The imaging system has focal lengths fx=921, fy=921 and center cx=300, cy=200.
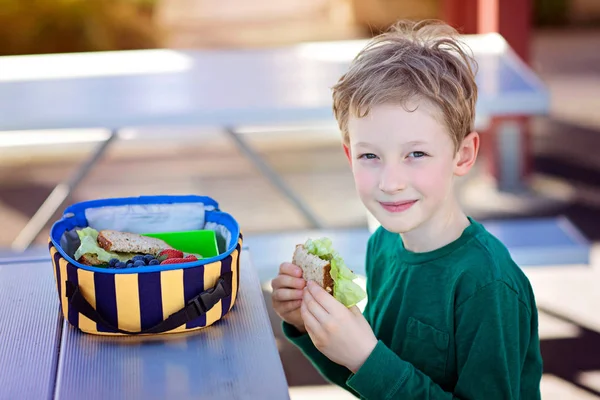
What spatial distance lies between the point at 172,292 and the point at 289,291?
0.24 m

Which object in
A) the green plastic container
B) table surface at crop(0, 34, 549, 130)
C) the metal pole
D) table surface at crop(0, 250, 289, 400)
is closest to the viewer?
table surface at crop(0, 250, 289, 400)

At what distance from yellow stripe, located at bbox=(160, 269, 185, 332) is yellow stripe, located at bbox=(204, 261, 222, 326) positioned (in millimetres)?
44

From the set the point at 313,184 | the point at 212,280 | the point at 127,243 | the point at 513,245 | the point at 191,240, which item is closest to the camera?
the point at 212,280

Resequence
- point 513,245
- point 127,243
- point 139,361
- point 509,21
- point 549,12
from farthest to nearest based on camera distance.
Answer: point 549,12
point 509,21
point 513,245
point 127,243
point 139,361

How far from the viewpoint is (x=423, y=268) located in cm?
167

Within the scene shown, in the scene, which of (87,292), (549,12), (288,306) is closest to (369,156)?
(288,306)

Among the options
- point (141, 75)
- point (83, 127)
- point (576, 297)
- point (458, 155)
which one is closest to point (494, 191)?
point (576, 297)

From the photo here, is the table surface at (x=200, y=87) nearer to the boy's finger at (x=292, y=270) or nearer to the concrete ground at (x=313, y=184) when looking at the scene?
the concrete ground at (x=313, y=184)

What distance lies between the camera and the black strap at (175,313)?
1.50 meters

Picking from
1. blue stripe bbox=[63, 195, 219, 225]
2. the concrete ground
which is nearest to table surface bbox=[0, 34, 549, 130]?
the concrete ground

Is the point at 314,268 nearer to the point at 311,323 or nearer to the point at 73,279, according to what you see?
the point at 311,323

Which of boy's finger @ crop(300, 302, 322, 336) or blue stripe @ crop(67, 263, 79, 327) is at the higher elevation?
blue stripe @ crop(67, 263, 79, 327)

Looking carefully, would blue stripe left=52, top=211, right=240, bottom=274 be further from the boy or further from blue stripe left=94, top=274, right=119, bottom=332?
the boy

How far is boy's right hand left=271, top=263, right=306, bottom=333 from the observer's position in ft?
5.39
